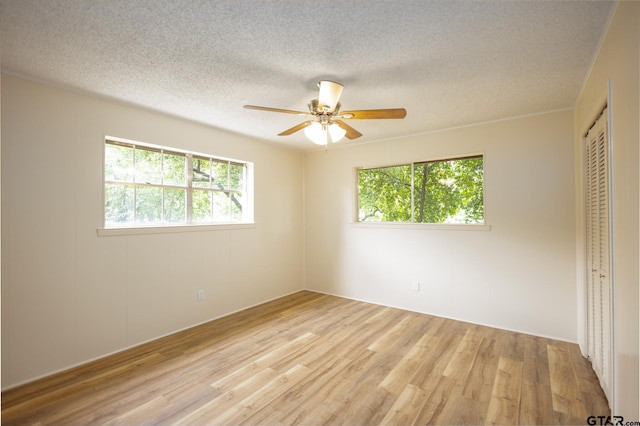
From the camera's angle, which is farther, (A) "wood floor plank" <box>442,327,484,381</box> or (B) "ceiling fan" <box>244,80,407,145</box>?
(A) "wood floor plank" <box>442,327,484,381</box>

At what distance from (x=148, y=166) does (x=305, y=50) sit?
221 centimetres

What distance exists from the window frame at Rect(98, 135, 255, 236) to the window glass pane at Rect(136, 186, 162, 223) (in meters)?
0.03

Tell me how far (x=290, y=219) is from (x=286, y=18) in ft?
11.3

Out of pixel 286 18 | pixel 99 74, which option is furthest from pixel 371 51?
pixel 99 74

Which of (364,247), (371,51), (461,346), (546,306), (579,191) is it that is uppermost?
(371,51)

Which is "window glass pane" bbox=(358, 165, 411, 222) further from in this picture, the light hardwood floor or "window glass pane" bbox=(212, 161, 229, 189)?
"window glass pane" bbox=(212, 161, 229, 189)

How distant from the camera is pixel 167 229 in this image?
3.24 metres

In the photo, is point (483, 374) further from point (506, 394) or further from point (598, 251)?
point (598, 251)

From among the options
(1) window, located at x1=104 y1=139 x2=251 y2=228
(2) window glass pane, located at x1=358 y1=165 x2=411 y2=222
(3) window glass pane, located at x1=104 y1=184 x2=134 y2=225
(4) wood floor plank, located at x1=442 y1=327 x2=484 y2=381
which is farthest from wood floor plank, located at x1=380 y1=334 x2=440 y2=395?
(3) window glass pane, located at x1=104 y1=184 x2=134 y2=225

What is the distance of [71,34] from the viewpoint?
1779 millimetres

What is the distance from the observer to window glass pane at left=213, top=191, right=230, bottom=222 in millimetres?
3875

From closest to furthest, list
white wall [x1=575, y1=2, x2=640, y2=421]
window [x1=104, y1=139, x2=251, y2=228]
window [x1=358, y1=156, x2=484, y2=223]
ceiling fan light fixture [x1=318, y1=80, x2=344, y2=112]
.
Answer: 1. white wall [x1=575, y1=2, x2=640, y2=421]
2. ceiling fan light fixture [x1=318, y1=80, x2=344, y2=112]
3. window [x1=104, y1=139, x2=251, y2=228]
4. window [x1=358, y1=156, x2=484, y2=223]

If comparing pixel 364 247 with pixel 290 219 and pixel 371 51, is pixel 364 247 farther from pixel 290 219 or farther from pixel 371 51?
pixel 371 51

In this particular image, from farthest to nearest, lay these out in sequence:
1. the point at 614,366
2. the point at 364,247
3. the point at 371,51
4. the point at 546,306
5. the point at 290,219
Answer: the point at 290,219 < the point at 364,247 < the point at 546,306 < the point at 371,51 < the point at 614,366
